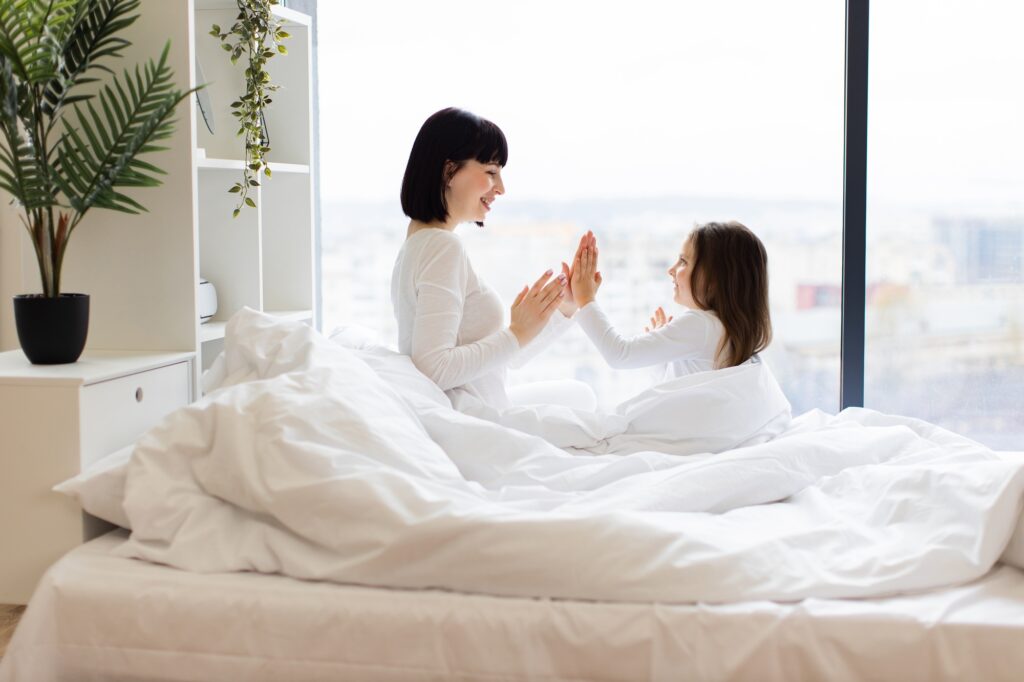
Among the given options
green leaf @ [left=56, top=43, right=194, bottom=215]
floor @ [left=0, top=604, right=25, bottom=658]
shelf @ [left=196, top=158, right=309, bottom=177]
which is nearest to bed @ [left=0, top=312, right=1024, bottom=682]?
floor @ [left=0, top=604, right=25, bottom=658]

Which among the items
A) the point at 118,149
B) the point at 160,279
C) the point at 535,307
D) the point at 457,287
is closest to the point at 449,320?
the point at 457,287

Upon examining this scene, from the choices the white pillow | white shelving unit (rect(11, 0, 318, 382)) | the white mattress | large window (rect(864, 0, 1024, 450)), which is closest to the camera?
the white mattress

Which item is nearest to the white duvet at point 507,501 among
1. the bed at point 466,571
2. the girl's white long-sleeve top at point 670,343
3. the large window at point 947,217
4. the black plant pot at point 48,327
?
the bed at point 466,571

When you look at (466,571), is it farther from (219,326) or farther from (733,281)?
(219,326)

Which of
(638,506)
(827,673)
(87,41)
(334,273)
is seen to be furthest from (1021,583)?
(334,273)

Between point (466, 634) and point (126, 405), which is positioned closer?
point (466, 634)

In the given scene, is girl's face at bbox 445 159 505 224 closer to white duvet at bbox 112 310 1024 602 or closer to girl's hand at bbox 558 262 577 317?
girl's hand at bbox 558 262 577 317

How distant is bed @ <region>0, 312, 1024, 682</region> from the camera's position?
1.32 metres

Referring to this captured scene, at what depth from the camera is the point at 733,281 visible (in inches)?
88.4

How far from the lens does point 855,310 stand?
2822 mm

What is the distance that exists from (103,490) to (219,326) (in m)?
0.91

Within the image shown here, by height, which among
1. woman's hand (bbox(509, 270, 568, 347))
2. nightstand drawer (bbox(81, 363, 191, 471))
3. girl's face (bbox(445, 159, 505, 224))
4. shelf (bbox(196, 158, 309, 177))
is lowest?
nightstand drawer (bbox(81, 363, 191, 471))

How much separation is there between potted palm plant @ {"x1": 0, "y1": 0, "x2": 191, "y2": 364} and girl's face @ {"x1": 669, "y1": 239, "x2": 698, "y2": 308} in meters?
1.18

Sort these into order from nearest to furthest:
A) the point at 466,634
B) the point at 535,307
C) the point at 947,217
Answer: the point at 466,634 → the point at 535,307 → the point at 947,217
